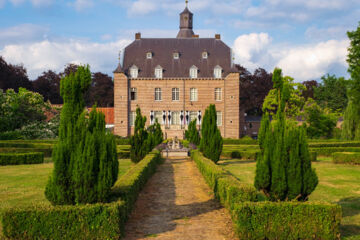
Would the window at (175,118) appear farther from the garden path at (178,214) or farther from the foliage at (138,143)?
the garden path at (178,214)

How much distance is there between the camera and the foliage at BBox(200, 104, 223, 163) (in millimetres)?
18156

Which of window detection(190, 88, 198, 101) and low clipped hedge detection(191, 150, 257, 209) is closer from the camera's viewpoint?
low clipped hedge detection(191, 150, 257, 209)

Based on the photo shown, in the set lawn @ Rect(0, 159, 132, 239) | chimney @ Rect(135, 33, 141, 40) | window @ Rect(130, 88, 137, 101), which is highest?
chimney @ Rect(135, 33, 141, 40)

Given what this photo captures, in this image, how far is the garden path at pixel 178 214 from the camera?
7.21m

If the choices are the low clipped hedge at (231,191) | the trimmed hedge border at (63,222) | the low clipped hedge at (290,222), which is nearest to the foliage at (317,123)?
the low clipped hedge at (231,191)

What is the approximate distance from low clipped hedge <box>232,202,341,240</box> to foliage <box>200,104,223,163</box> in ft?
37.0

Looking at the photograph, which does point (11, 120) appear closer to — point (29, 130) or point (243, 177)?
point (29, 130)

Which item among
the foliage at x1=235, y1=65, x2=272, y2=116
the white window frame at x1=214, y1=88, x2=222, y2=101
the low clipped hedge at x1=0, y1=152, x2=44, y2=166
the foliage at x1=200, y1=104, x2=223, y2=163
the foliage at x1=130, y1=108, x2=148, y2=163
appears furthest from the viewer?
the foliage at x1=235, y1=65, x2=272, y2=116

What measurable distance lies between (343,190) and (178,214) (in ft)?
20.5

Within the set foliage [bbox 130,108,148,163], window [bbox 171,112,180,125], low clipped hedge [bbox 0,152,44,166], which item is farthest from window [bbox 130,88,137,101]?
foliage [bbox 130,108,148,163]

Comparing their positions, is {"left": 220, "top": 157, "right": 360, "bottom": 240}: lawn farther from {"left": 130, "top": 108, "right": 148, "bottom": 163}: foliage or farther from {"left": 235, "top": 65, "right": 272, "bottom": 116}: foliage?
{"left": 235, "top": 65, "right": 272, "bottom": 116}: foliage

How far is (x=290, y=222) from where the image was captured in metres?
6.82

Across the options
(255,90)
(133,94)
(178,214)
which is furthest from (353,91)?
(178,214)

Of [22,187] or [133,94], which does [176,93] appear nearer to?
[133,94]
